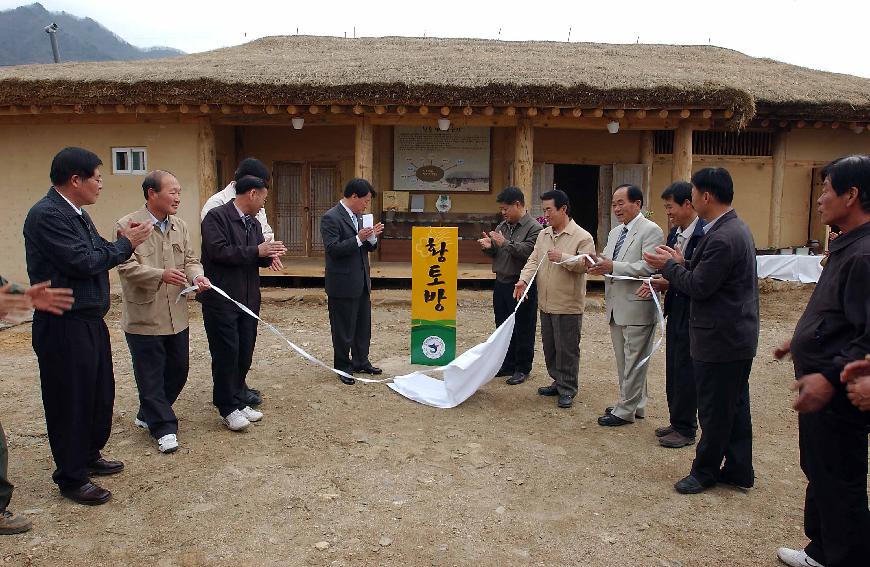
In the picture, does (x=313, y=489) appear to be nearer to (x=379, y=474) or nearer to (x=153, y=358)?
(x=379, y=474)

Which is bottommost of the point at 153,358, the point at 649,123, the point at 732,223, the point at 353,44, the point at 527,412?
the point at 527,412

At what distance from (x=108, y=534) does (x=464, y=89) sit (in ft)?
23.7

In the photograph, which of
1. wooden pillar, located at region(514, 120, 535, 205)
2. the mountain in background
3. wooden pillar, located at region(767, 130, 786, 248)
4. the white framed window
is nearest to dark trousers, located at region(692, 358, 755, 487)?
wooden pillar, located at region(514, 120, 535, 205)

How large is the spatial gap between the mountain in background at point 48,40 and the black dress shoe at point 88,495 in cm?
6491

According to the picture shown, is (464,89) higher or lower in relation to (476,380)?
higher

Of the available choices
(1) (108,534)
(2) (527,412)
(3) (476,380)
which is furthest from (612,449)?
(1) (108,534)

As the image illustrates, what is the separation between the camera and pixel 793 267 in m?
11.1

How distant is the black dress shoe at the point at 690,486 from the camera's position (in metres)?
3.62

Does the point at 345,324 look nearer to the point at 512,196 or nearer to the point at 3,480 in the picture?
the point at 512,196

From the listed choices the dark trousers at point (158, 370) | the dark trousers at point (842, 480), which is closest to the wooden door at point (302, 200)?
the dark trousers at point (158, 370)

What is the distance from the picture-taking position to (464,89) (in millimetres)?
8922

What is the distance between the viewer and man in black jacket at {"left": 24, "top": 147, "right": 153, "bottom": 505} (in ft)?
10.8

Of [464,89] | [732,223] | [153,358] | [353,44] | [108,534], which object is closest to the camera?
[108,534]

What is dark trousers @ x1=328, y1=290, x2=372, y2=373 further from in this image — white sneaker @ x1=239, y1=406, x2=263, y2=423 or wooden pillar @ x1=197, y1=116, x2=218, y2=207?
wooden pillar @ x1=197, y1=116, x2=218, y2=207
